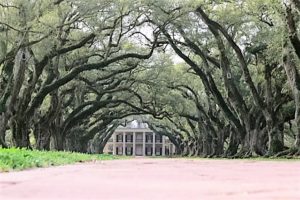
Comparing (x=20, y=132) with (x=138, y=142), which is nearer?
(x=20, y=132)

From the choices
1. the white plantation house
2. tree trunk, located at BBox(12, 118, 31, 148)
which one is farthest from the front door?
tree trunk, located at BBox(12, 118, 31, 148)

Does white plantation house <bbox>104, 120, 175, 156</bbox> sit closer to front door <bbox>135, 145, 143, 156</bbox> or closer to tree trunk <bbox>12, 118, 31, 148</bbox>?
front door <bbox>135, 145, 143, 156</bbox>

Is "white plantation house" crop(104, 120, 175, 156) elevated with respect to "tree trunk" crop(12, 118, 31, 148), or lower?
elevated

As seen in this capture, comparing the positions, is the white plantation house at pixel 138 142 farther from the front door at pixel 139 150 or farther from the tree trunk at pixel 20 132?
the tree trunk at pixel 20 132

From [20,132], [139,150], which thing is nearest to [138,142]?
[139,150]

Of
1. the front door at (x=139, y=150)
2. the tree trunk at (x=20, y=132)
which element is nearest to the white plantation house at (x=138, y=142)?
the front door at (x=139, y=150)

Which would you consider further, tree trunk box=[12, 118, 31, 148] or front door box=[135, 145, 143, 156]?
front door box=[135, 145, 143, 156]

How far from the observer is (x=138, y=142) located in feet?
413

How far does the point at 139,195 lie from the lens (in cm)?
388

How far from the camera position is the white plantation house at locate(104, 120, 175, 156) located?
410 feet

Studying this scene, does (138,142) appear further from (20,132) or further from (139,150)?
(20,132)

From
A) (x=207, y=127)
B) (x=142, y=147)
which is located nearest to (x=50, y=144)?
(x=207, y=127)

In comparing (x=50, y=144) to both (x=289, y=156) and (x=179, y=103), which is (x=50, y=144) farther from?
(x=289, y=156)

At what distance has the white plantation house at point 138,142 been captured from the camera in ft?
410
